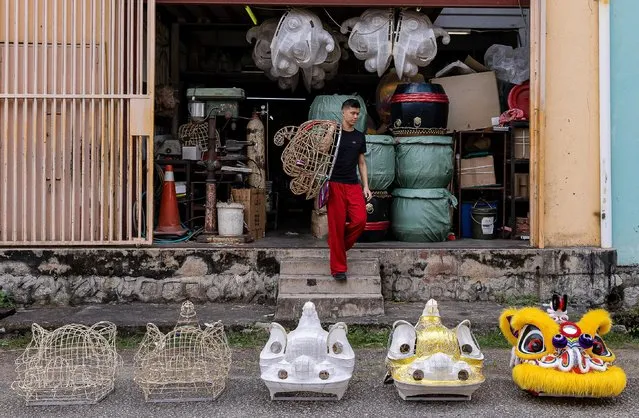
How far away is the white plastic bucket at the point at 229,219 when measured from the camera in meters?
8.47

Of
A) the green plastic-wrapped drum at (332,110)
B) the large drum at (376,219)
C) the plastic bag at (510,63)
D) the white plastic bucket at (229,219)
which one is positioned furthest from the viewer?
the plastic bag at (510,63)

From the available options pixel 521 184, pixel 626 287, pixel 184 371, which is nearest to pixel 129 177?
pixel 184 371

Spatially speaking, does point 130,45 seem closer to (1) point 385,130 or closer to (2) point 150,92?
(2) point 150,92

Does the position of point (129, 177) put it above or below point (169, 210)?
above

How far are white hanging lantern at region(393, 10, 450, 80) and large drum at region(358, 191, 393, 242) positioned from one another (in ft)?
5.28

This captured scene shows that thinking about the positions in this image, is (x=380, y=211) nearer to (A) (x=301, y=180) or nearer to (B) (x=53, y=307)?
(A) (x=301, y=180)

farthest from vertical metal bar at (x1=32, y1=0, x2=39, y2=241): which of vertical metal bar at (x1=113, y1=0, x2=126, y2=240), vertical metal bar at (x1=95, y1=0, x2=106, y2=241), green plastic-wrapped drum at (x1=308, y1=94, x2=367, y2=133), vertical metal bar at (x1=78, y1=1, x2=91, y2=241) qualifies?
green plastic-wrapped drum at (x1=308, y1=94, x2=367, y2=133)

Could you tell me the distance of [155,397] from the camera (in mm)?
5098

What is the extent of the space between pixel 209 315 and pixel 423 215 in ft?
9.66

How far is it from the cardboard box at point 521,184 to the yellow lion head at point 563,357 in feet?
14.6

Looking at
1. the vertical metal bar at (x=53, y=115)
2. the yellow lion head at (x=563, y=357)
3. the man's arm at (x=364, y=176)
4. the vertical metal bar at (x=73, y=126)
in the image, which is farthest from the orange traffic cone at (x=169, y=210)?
the yellow lion head at (x=563, y=357)

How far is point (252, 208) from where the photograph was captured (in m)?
8.91

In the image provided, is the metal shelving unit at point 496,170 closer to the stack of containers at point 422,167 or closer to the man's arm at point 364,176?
the stack of containers at point 422,167

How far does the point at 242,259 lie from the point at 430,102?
3.08 m
